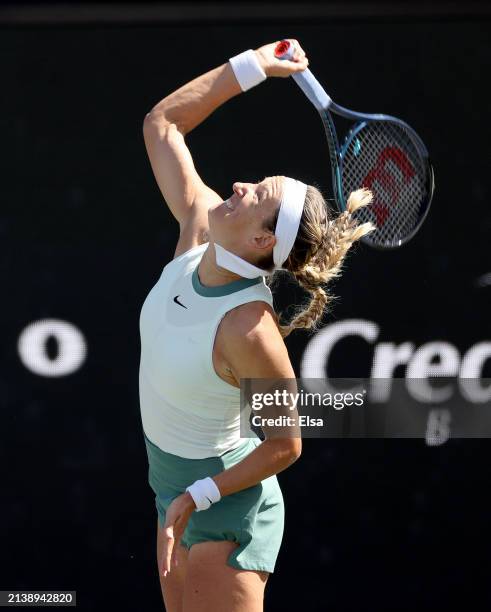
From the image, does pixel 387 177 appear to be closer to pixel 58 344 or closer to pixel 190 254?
pixel 190 254

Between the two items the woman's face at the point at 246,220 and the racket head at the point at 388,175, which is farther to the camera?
the racket head at the point at 388,175

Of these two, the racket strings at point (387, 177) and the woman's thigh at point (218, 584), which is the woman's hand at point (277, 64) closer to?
the racket strings at point (387, 177)

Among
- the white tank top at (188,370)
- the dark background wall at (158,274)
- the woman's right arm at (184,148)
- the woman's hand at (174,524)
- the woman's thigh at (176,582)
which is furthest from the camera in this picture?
the dark background wall at (158,274)

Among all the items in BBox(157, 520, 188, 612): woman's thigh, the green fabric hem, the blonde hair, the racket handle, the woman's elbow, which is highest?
the racket handle

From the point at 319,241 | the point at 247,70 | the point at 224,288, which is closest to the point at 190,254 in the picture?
the point at 224,288

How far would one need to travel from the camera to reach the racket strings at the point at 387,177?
112 inches

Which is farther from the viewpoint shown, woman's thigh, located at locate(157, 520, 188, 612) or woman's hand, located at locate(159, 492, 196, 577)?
woman's thigh, located at locate(157, 520, 188, 612)

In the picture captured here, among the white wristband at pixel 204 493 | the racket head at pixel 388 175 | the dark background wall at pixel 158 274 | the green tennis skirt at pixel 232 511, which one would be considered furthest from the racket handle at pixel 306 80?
the white wristband at pixel 204 493

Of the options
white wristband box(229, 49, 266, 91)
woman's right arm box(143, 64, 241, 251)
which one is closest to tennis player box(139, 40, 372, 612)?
woman's right arm box(143, 64, 241, 251)

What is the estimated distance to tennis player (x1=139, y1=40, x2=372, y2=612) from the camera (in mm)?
2283

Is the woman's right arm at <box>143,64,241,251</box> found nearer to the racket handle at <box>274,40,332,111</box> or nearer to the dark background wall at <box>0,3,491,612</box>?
the racket handle at <box>274,40,332,111</box>

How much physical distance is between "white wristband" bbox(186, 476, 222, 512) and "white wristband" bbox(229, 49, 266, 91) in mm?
924

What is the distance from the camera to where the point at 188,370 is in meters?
2.32

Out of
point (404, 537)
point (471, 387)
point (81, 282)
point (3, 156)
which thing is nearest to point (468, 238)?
point (471, 387)
